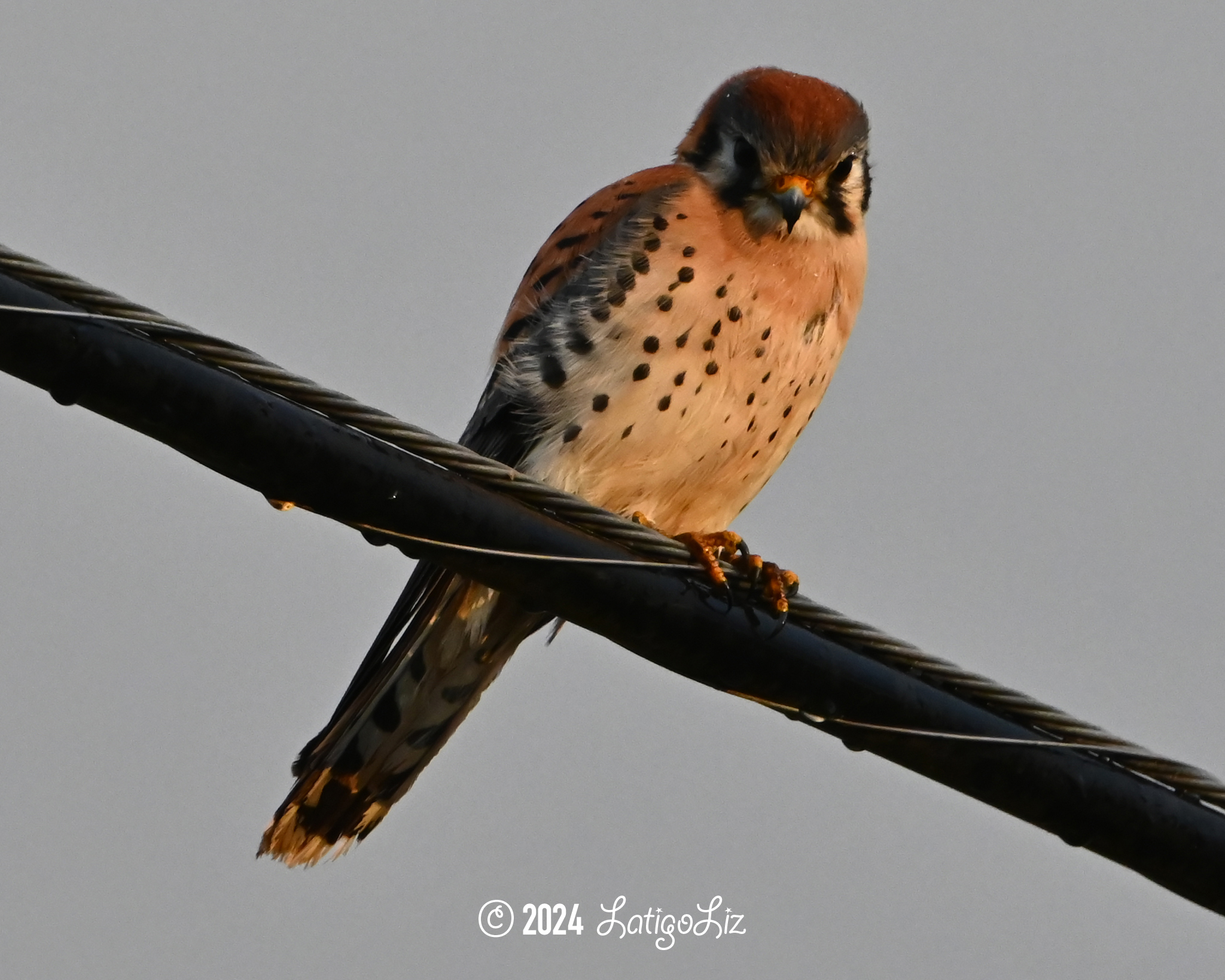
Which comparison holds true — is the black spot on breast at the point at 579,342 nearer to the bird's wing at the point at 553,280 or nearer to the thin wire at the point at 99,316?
the bird's wing at the point at 553,280

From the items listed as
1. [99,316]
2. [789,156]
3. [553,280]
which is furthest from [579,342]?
[99,316]

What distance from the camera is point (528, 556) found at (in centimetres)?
343

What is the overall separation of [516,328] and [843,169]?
1123 mm

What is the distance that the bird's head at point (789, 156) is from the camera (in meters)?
5.27

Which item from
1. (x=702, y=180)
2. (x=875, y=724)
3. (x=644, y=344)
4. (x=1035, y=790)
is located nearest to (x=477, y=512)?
(x=875, y=724)

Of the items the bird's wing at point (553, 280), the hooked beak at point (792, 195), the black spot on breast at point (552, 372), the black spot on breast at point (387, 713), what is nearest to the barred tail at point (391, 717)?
the black spot on breast at point (387, 713)

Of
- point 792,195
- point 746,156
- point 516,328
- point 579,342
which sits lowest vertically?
point 579,342

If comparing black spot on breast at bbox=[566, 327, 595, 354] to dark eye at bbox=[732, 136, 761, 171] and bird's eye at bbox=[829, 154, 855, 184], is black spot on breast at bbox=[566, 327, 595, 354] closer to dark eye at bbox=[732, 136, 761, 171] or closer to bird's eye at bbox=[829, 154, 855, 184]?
dark eye at bbox=[732, 136, 761, 171]

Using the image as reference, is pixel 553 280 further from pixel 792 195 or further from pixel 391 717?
pixel 391 717

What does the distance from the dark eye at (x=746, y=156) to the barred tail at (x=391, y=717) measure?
4.87 ft

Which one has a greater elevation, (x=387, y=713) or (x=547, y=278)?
(x=547, y=278)

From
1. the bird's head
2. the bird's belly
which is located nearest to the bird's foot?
the bird's belly

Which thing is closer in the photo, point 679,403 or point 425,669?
point 679,403

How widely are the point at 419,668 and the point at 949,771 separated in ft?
6.53
